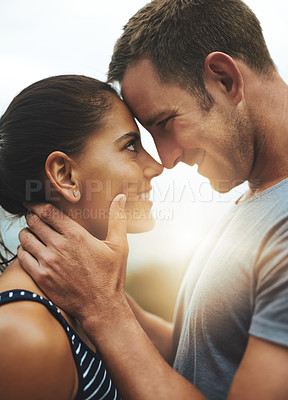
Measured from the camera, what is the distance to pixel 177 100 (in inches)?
83.2

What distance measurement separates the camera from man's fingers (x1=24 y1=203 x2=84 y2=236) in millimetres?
1781

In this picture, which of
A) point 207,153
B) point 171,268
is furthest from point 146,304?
point 207,153

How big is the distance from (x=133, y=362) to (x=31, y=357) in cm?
45

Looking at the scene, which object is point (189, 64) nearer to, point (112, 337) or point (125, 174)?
point (125, 174)

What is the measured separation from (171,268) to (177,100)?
29.9 feet

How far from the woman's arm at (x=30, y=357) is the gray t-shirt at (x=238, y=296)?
2.30 feet

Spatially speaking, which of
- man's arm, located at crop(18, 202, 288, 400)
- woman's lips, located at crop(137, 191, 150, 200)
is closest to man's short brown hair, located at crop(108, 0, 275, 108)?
woman's lips, located at crop(137, 191, 150, 200)

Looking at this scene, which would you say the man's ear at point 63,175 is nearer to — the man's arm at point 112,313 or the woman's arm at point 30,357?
the man's arm at point 112,313

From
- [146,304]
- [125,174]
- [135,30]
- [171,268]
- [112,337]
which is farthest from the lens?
[146,304]

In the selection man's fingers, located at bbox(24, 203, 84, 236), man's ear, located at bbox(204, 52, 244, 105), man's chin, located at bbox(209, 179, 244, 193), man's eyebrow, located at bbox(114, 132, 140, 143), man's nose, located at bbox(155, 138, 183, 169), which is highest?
man's ear, located at bbox(204, 52, 244, 105)

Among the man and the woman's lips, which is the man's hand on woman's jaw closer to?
the man

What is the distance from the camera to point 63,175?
6.52ft

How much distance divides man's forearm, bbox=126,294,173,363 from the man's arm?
0.84m

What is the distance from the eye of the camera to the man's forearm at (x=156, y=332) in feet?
8.24
